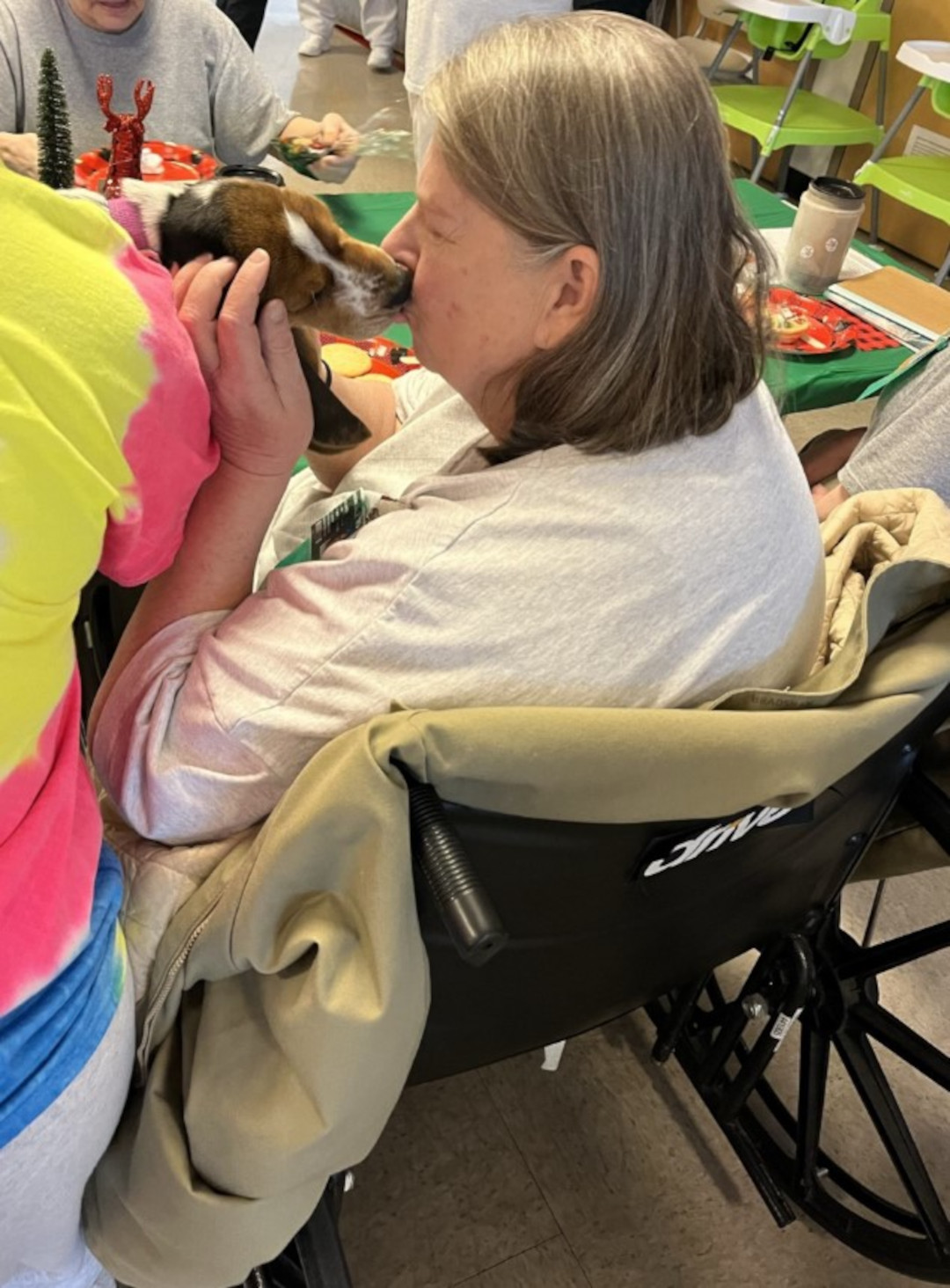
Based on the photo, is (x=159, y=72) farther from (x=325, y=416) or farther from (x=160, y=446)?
Answer: (x=160, y=446)

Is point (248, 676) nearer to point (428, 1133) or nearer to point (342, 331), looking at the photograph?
point (342, 331)

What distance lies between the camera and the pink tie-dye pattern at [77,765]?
0.66 m

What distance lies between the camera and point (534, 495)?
79cm

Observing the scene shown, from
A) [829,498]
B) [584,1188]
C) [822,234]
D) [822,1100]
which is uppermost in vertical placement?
[822,234]

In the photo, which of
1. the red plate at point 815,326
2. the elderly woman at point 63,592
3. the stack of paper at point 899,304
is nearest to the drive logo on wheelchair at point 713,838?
the elderly woman at point 63,592

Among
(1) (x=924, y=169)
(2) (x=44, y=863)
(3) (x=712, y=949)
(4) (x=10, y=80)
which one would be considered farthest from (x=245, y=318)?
(1) (x=924, y=169)

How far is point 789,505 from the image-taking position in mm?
869

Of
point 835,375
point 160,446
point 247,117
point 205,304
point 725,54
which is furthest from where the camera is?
point 725,54

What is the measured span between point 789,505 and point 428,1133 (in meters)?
1.05

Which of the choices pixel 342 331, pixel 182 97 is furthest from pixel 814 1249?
pixel 182 97

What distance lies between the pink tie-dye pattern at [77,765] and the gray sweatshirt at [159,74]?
138 centimetres

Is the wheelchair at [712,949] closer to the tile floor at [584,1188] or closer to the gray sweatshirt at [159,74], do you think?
the tile floor at [584,1188]

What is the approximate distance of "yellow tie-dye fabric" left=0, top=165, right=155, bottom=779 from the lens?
0.55m

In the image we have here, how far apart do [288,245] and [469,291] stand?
0.16 meters
